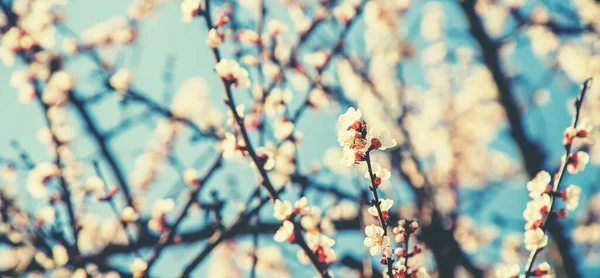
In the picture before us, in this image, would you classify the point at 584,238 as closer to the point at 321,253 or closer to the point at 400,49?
the point at 400,49

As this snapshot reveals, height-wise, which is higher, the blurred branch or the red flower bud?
the blurred branch

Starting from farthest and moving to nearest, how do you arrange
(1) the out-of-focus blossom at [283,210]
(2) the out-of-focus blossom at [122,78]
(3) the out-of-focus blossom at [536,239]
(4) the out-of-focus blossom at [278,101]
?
(2) the out-of-focus blossom at [122,78], (4) the out-of-focus blossom at [278,101], (1) the out-of-focus blossom at [283,210], (3) the out-of-focus blossom at [536,239]

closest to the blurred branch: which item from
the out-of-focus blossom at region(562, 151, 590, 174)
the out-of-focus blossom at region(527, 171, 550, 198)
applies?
the out-of-focus blossom at region(562, 151, 590, 174)

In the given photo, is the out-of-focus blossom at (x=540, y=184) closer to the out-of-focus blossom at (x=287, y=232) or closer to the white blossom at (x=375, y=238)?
the white blossom at (x=375, y=238)

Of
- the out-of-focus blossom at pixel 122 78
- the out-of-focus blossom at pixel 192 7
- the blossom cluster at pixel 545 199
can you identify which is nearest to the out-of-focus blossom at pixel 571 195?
the blossom cluster at pixel 545 199

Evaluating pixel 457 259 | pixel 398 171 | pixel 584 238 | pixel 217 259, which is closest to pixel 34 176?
pixel 398 171

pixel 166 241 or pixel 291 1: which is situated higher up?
pixel 291 1

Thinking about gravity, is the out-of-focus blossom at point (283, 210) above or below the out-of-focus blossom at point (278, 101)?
below

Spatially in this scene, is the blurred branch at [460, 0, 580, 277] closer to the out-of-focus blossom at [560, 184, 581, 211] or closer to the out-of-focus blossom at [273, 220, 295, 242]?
the out-of-focus blossom at [560, 184, 581, 211]

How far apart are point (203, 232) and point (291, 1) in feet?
14.0

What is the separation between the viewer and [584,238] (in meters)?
6.25

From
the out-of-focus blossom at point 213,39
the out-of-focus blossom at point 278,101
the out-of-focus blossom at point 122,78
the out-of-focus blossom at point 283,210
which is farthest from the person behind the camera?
the out-of-focus blossom at point 122,78

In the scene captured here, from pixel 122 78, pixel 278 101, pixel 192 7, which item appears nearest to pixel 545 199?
pixel 278 101

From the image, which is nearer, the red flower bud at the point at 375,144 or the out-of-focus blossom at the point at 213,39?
the red flower bud at the point at 375,144
